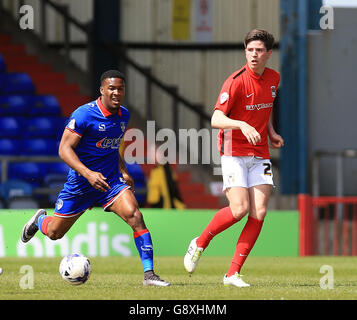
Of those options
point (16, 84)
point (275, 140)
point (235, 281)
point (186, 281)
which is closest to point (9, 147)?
point (16, 84)

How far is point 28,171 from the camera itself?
1809 centimetres

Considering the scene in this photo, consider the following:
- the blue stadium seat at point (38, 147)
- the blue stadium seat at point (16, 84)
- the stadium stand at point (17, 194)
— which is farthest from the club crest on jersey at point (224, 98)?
the blue stadium seat at point (16, 84)

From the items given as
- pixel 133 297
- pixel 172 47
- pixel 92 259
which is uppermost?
pixel 172 47

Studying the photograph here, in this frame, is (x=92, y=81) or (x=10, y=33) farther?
(x=10, y=33)

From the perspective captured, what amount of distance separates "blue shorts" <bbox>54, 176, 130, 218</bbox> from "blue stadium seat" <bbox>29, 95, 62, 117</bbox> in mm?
10784

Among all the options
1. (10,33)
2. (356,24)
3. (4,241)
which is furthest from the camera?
(10,33)

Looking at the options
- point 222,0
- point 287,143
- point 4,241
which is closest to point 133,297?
point 4,241

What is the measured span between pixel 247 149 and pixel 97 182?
141 cm

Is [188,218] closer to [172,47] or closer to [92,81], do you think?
[92,81]

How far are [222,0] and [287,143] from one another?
773 cm

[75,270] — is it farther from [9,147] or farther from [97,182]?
[9,147]

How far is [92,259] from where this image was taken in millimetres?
14039

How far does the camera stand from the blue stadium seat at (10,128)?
19156 millimetres

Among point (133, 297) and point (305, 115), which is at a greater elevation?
point (305, 115)
